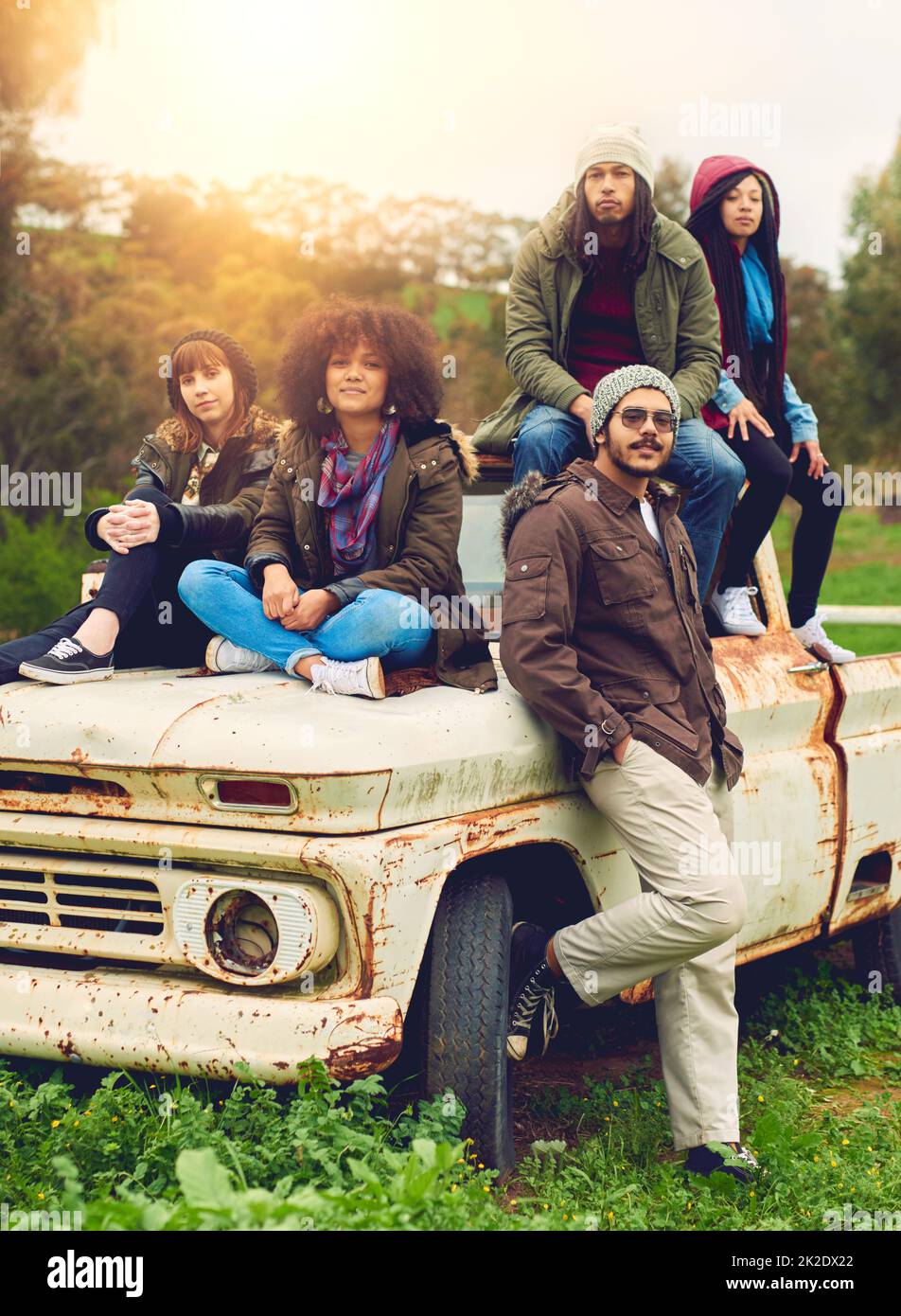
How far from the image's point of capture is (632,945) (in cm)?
373

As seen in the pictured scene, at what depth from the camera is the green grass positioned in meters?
2.77

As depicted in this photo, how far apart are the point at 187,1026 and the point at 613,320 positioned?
108 inches

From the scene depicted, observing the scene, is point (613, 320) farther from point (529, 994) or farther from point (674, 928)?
point (529, 994)

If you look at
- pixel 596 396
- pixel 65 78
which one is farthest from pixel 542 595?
pixel 65 78

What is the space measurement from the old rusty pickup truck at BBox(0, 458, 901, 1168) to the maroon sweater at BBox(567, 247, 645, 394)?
5.13 feet

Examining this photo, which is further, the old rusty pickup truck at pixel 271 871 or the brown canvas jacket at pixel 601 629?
the brown canvas jacket at pixel 601 629

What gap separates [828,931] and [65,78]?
62.0ft

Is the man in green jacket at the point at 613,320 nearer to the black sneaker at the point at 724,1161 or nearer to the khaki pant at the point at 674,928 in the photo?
the khaki pant at the point at 674,928

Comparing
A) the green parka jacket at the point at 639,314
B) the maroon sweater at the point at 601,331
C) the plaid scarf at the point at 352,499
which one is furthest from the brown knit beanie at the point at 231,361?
the maroon sweater at the point at 601,331

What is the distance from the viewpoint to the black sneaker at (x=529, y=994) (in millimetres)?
3873

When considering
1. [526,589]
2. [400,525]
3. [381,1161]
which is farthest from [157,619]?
[381,1161]

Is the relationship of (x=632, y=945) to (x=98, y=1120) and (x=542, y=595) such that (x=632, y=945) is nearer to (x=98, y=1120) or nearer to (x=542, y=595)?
(x=542, y=595)

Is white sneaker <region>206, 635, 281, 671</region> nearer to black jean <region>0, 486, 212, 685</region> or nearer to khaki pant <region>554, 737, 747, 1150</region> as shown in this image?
black jean <region>0, 486, 212, 685</region>

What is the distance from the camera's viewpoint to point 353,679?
12.2ft
